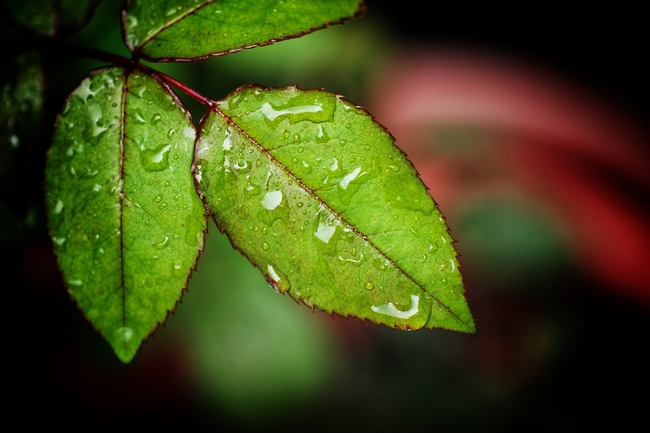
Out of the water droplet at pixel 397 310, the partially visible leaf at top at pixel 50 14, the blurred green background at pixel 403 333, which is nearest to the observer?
the water droplet at pixel 397 310

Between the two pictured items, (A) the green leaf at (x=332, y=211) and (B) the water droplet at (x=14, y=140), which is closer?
(A) the green leaf at (x=332, y=211)

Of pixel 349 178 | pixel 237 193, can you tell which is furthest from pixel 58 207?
pixel 349 178

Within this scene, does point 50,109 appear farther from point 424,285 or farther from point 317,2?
point 424,285

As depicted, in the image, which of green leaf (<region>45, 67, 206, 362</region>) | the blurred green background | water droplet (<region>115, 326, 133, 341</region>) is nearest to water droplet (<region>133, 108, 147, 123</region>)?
green leaf (<region>45, 67, 206, 362</region>)

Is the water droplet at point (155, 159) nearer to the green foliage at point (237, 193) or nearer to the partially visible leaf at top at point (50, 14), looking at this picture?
the green foliage at point (237, 193)

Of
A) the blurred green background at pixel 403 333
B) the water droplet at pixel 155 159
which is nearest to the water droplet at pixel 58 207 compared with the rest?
the water droplet at pixel 155 159

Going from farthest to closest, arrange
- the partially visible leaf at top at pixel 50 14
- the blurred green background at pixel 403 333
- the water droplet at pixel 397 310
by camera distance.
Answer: the blurred green background at pixel 403 333
the partially visible leaf at top at pixel 50 14
the water droplet at pixel 397 310

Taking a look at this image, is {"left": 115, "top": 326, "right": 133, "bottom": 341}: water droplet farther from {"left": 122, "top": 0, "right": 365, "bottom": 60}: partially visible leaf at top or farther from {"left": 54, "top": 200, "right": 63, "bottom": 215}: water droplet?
{"left": 122, "top": 0, "right": 365, "bottom": 60}: partially visible leaf at top
